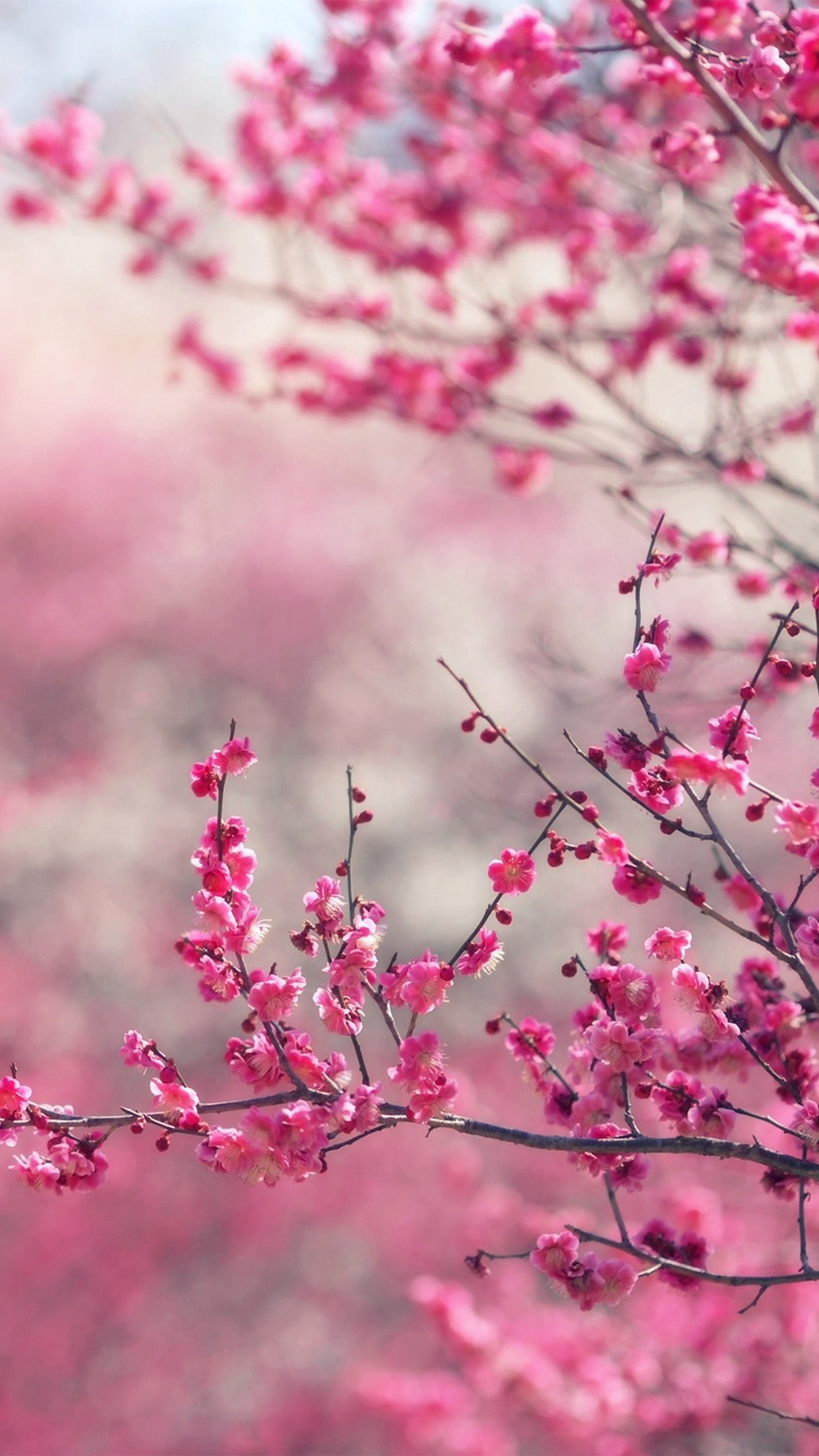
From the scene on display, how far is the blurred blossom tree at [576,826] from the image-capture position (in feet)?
6.37

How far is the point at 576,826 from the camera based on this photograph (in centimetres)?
816

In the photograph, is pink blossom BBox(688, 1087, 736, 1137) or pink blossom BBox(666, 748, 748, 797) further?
pink blossom BBox(688, 1087, 736, 1137)

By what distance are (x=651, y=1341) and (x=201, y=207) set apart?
842 cm

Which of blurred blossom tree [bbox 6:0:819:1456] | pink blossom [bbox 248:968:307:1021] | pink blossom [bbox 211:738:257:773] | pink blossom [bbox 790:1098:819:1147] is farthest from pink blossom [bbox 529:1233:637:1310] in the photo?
pink blossom [bbox 211:738:257:773]

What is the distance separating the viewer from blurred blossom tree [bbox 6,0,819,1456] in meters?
1.94

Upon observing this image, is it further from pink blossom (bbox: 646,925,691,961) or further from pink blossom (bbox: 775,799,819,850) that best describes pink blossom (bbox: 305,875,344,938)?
pink blossom (bbox: 775,799,819,850)

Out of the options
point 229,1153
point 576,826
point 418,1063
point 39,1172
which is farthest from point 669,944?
point 576,826

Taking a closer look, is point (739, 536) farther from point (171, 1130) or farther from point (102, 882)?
point (102, 882)

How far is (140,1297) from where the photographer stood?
234 inches

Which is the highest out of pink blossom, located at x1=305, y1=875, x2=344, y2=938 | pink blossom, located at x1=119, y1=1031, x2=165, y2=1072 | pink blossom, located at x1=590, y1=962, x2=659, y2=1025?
pink blossom, located at x1=590, y1=962, x2=659, y2=1025

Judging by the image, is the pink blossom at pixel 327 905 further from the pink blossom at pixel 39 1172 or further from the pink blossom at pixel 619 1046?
the pink blossom at pixel 39 1172

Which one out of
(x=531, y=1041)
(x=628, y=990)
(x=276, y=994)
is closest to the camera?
(x=276, y=994)

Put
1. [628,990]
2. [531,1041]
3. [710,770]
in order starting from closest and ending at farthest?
[710,770], [628,990], [531,1041]

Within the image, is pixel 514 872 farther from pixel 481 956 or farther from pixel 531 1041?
pixel 531 1041
